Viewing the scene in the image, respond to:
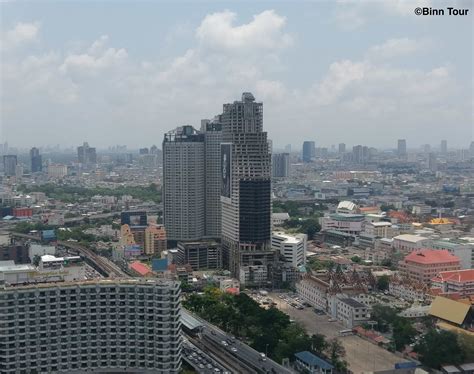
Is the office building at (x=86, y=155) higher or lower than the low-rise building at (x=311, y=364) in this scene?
higher

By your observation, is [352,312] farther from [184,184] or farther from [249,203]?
[184,184]

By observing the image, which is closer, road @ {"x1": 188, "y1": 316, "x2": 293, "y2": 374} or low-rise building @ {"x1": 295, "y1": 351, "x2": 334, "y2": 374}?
low-rise building @ {"x1": 295, "y1": 351, "x2": 334, "y2": 374}

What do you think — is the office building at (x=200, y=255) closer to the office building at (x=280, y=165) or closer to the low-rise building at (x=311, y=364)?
the low-rise building at (x=311, y=364)

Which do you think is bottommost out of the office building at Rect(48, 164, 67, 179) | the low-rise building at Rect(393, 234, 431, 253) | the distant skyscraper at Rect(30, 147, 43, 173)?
the low-rise building at Rect(393, 234, 431, 253)

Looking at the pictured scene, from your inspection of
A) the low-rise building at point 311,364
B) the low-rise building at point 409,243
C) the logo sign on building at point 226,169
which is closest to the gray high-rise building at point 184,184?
the logo sign on building at point 226,169

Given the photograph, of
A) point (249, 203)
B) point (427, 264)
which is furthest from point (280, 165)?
point (427, 264)

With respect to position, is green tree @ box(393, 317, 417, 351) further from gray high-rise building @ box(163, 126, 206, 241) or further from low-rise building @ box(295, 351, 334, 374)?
gray high-rise building @ box(163, 126, 206, 241)

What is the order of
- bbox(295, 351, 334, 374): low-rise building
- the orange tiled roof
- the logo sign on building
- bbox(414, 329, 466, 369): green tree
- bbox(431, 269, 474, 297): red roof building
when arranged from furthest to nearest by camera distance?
the logo sign on building < the orange tiled roof < bbox(431, 269, 474, 297): red roof building < bbox(414, 329, 466, 369): green tree < bbox(295, 351, 334, 374): low-rise building

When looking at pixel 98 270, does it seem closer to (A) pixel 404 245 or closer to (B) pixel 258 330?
(B) pixel 258 330

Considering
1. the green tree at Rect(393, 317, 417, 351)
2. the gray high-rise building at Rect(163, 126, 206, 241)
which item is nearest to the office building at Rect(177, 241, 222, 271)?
the gray high-rise building at Rect(163, 126, 206, 241)
